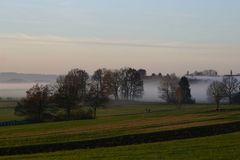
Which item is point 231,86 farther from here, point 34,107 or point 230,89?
point 34,107

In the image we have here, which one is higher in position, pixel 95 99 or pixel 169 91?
pixel 169 91

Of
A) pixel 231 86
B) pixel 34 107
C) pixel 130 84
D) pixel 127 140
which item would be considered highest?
pixel 130 84

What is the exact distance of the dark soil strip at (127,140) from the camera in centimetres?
3581

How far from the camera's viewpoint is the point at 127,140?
39.4m

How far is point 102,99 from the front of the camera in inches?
3920

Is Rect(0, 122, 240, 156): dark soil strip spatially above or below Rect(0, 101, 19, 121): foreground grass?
below

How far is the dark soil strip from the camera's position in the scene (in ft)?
117

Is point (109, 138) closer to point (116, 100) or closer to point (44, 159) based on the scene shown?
point (44, 159)

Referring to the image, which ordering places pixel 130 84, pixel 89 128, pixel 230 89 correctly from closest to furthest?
pixel 89 128
pixel 230 89
pixel 130 84

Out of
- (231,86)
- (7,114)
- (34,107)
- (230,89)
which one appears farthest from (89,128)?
(231,86)

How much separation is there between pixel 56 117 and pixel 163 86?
85313 millimetres

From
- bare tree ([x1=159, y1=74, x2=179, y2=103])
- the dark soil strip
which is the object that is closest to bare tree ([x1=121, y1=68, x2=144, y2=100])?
bare tree ([x1=159, y1=74, x2=179, y2=103])

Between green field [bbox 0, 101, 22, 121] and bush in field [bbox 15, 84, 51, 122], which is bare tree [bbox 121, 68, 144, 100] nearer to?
green field [bbox 0, 101, 22, 121]

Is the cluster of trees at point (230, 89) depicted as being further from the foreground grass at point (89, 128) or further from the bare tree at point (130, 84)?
the foreground grass at point (89, 128)
